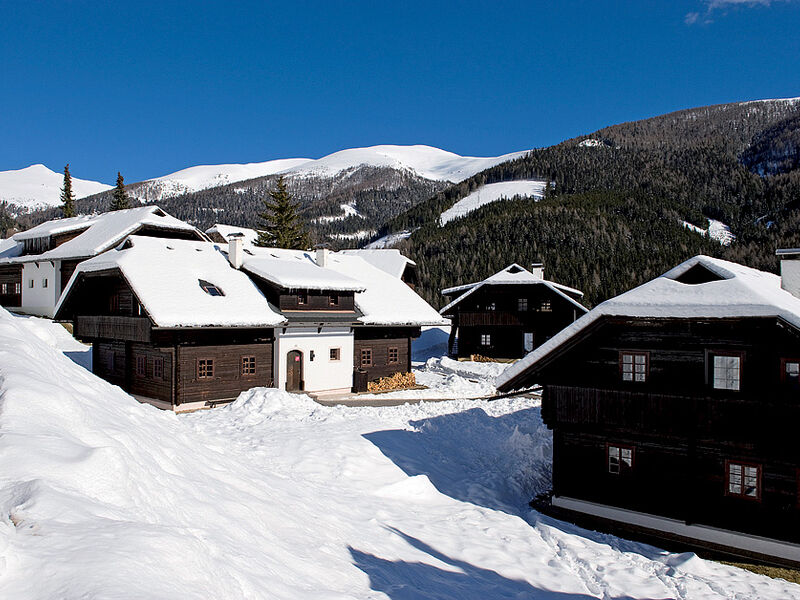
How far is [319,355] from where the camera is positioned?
28.1 metres

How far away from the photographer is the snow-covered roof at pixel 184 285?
2323 cm

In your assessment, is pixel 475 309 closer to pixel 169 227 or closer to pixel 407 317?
pixel 407 317

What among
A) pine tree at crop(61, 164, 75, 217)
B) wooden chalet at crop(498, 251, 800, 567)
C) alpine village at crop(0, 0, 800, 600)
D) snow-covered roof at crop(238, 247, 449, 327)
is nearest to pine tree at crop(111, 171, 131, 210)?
pine tree at crop(61, 164, 75, 217)

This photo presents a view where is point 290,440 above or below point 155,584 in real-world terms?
below

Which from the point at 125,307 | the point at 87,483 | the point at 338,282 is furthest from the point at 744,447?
the point at 125,307

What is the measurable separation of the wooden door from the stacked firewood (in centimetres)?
412

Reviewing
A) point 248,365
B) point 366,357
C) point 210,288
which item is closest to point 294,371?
point 248,365

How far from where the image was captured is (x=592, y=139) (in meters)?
184

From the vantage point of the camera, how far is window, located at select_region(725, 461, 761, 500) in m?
13.1

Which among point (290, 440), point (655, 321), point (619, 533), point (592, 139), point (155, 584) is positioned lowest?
point (619, 533)

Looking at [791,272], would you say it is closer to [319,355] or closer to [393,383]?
[393,383]

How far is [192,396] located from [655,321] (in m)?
18.3

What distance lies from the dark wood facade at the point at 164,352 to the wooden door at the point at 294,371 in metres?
0.92

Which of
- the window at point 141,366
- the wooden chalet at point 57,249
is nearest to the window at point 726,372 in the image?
the window at point 141,366
